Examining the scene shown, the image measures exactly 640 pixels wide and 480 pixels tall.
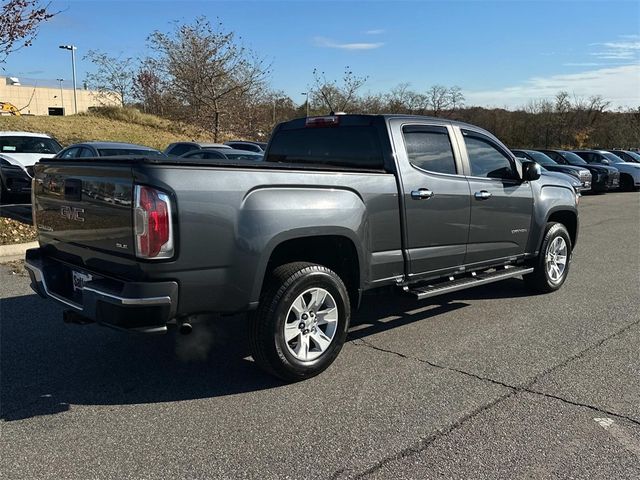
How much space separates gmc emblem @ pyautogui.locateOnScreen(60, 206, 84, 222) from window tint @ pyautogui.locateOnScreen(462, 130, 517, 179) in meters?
3.54

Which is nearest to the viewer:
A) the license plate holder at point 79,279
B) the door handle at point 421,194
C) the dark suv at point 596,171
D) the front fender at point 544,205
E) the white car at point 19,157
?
the license plate holder at point 79,279

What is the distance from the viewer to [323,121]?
5.29 meters

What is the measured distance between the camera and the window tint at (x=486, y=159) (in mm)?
5645

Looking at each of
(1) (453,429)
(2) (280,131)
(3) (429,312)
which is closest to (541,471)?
(1) (453,429)

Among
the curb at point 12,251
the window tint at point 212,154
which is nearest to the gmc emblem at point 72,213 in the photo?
the curb at point 12,251

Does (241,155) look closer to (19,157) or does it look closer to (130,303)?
(19,157)

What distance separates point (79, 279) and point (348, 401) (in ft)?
6.54

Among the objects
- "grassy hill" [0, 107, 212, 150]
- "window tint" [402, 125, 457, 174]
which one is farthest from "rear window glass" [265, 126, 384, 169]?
"grassy hill" [0, 107, 212, 150]

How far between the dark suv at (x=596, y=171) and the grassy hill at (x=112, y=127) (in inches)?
648

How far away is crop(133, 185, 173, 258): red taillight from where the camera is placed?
3.31m

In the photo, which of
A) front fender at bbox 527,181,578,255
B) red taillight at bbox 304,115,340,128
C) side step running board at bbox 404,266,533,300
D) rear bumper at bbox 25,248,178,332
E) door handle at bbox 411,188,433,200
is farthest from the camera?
front fender at bbox 527,181,578,255

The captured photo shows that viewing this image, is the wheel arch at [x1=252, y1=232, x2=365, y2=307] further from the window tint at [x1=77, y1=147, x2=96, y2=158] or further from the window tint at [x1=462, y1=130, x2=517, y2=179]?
the window tint at [x1=77, y1=147, x2=96, y2=158]

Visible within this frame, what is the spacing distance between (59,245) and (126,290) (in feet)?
3.63

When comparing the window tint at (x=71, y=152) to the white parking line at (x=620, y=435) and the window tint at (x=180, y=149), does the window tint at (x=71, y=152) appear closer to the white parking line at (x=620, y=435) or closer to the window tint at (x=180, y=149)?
the window tint at (x=180, y=149)
